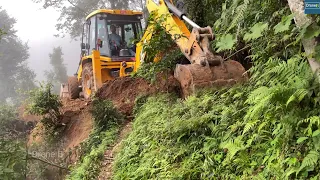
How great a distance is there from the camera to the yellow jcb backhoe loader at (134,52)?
6520mm

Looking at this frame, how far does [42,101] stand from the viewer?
9.98 m

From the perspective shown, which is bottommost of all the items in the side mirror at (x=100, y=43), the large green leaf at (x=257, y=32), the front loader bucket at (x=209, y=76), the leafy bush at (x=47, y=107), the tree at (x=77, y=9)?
the leafy bush at (x=47, y=107)

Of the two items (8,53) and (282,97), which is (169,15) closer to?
(282,97)

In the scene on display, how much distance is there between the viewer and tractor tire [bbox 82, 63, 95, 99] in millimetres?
11231

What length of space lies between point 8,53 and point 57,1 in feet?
52.9

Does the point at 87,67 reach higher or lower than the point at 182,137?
higher

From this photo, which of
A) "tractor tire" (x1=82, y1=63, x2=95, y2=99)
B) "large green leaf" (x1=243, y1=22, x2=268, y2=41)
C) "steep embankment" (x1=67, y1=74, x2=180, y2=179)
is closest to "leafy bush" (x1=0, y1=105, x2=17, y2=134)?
"tractor tire" (x1=82, y1=63, x2=95, y2=99)

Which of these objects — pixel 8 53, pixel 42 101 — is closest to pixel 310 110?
pixel 42 101

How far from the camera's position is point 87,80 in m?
12.0

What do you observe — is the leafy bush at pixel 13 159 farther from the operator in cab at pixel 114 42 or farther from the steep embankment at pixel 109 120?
the operator in cab at pixel 114 42

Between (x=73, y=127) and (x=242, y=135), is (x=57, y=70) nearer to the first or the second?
(x=73, y=127)

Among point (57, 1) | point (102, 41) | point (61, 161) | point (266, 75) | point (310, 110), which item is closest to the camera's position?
point (310, 110)

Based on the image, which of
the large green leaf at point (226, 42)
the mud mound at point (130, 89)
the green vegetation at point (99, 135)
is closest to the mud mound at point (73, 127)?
the green vegetation at point (99, 135)

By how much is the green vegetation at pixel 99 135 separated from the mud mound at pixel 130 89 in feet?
0.99
